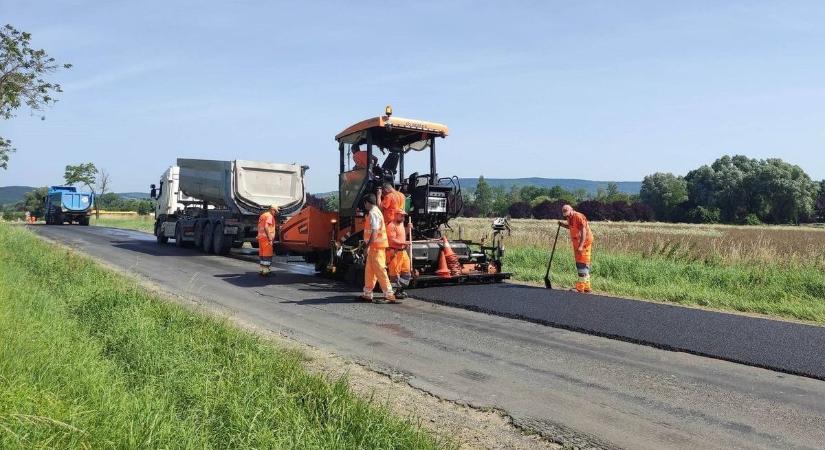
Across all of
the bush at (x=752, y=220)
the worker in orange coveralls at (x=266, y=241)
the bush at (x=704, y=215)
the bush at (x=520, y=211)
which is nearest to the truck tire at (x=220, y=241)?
the worker in orange coveralls at (x=266, y=241)

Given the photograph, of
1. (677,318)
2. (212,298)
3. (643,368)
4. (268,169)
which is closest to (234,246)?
(268,169)

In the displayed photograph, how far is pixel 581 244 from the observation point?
10.2 metres

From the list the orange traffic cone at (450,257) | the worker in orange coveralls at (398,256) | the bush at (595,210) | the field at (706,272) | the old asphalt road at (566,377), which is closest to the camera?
the old asphalt road at (566,377)

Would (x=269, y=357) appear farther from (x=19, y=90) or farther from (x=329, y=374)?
(x=19, y=90)

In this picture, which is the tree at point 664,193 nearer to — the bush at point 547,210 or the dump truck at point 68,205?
the bush at point 547,210

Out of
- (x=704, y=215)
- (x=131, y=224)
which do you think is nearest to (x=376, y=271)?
(x=131, y=224)

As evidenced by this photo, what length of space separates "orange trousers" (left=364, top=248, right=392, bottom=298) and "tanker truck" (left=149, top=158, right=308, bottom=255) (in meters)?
7.90

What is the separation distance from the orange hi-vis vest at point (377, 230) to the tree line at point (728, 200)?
4151 centimetres

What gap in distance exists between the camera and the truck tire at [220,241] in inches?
635

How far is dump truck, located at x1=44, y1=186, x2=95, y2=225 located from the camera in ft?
116

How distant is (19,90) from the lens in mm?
20703

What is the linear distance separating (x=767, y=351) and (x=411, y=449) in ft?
13.6

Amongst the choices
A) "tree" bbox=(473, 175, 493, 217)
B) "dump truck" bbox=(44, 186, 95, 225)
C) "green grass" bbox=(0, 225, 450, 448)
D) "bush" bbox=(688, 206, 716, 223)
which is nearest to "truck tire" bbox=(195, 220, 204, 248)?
"green grass" bbox=(0, 225, 450, 448)

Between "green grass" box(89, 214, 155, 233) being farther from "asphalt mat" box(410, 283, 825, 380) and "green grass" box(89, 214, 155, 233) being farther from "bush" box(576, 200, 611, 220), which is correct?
"bush" box(576, 200, 611, 220)
